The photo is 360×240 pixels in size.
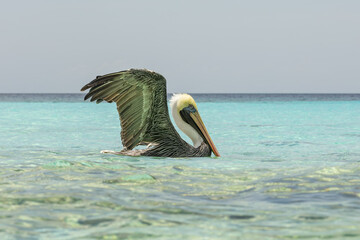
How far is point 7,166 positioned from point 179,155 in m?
2.52

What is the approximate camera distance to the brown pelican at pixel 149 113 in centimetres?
718

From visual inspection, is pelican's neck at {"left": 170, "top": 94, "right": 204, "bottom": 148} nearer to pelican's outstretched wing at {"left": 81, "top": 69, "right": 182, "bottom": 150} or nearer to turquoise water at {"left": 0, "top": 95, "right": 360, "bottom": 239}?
pelican's outstretched wing at {"left": 81, "top": 69, "right": 182, "bottom": 150}

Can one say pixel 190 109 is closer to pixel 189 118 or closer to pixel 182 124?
pixel 189 118

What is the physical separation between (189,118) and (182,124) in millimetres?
138

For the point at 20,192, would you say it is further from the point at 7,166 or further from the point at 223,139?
the point at 223,139

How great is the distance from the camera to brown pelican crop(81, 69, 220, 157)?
23.5ft

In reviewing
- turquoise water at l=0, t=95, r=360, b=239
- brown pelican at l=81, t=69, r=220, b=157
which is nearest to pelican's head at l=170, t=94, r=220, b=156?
brown pelican at l=81, t=69, r=220, b=157

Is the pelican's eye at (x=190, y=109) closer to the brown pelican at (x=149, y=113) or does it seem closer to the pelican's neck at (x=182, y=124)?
the brown pelican at (x=149, y=113)

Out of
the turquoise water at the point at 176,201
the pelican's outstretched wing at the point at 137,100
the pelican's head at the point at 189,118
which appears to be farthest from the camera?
the pelican's head at the point at 189,118

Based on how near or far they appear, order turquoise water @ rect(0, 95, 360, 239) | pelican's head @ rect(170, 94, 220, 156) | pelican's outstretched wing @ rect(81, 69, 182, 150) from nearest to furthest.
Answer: turquoise water @ rect(0, 95, 360, 239) → pelican's outstretched wing @ rect(81, 69, 182, 150) → pelican's head @ rect(170, 94, 220, 156)

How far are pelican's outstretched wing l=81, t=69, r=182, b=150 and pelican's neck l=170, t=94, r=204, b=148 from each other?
1.48 ft

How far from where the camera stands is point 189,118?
27.0 feet

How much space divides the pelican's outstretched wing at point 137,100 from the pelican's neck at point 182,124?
451mm

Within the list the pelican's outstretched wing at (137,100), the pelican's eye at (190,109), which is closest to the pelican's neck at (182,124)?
the pelican's eye at (190,109)
